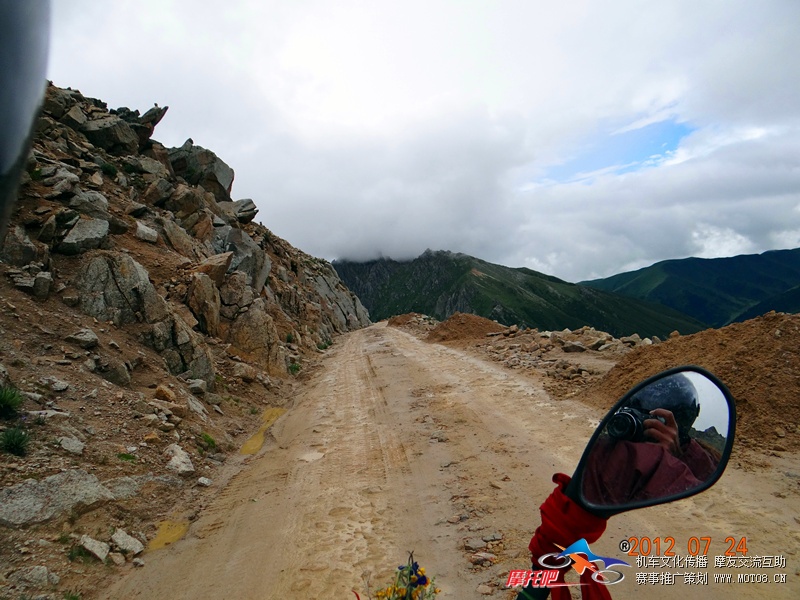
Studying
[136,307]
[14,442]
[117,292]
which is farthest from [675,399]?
[117,292]

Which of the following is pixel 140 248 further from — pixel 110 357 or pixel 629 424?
pixel 629 424

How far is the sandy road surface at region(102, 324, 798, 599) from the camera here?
4.50 metres

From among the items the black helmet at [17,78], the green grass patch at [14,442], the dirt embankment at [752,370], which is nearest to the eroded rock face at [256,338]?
the green grass patch at [14,442]

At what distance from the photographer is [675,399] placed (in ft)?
6.22

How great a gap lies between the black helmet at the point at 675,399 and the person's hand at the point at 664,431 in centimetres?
2

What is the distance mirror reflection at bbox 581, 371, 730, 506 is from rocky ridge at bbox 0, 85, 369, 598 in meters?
5.38

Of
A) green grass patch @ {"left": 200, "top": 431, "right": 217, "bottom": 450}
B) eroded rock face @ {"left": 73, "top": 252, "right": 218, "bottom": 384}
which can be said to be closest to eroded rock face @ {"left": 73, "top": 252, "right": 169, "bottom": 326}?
eroded rock face @ {"left": 73, "top": 252, "right": 218, "bottom": 384}

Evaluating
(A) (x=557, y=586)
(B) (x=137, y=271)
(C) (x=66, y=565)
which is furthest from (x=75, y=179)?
(A) (x=557, y=586)

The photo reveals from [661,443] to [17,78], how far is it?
10.4ft

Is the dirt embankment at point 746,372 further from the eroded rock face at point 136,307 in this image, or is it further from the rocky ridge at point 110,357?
the eroded rock face at point 136,307

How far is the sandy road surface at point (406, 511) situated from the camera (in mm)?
4504

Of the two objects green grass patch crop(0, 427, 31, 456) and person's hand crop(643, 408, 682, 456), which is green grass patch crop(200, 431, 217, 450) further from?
person's hand crop(643, 408, 682, 456)

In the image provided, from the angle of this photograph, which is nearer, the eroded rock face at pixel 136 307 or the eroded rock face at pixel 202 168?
the eroded rock face at pixel 136 307

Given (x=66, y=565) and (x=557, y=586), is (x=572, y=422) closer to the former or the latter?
(x=557, y=586)
